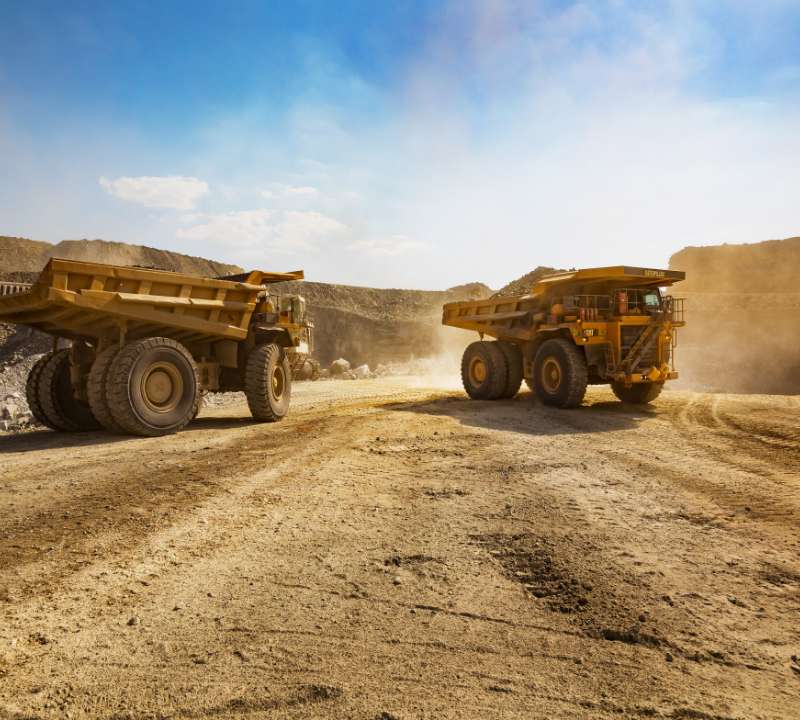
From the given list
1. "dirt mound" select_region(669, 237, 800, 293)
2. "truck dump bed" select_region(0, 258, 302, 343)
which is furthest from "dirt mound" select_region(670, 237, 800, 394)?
"truck dump bed" select_region(0, 258, 302, 343)

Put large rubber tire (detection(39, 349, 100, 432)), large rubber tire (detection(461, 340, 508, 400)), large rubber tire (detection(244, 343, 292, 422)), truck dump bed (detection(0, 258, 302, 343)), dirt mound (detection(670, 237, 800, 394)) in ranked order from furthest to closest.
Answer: dirt mound (detection(670, 237, 800, 394)), large rubber tire (detection(461, 340, 508, 400)), large rubber tire (detection(244, 343, 292, 422)), large rubber tire (detection(39, 349, 100, 432)), truck dump bed (detection(0, 258, 302, 343))

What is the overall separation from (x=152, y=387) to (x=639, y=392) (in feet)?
28.7

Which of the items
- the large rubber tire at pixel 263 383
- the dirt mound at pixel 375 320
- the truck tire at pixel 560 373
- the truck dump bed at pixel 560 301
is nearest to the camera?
the large rubber tire at pixel 263 383

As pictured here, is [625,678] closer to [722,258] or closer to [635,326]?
[635,326]

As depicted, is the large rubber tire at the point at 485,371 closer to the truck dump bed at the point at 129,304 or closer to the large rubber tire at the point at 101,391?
the truck dump bed at the point at 129,304

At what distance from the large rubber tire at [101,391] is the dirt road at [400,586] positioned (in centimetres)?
143

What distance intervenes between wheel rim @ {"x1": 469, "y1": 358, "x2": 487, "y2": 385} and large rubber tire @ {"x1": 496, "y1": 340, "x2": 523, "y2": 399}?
0.48 meters

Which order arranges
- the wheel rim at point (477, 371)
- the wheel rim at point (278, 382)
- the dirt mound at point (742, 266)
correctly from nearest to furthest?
the wheel rim at point (278, 382)
the wheel rim at point (477, 371)
the dirt mound at point (742, 266)

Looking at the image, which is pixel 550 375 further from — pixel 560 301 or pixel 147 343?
pixel 147 343

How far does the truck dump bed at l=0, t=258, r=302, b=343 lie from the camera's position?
25.8 feet

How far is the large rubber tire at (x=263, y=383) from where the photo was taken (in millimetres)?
9695

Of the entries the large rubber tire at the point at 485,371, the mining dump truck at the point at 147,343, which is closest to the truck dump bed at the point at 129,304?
the mining dump truck at the point at 147,343

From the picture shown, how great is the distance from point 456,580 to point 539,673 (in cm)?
92

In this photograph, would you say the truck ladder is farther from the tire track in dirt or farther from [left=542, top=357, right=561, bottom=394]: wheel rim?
the tire track in dirt
